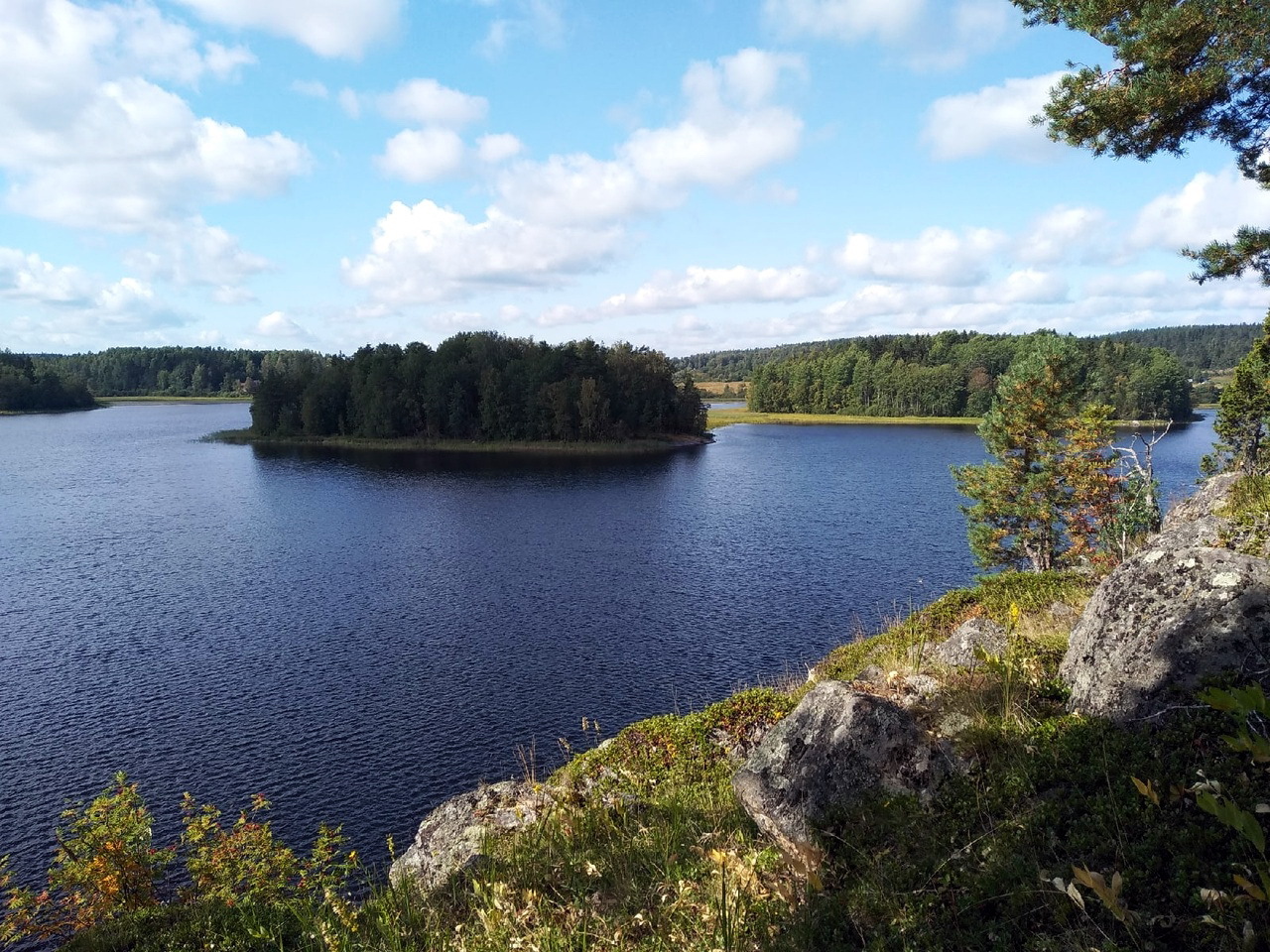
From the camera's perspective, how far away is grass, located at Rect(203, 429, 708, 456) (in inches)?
4190

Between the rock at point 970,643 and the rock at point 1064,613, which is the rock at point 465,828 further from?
the rock at point 1064,613

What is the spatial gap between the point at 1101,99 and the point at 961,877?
469 inches

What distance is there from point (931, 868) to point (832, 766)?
1.52 meters

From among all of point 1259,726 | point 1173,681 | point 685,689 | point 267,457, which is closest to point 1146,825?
point 1259,726

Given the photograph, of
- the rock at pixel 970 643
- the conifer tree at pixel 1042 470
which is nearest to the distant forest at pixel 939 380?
the conifer tree at pixel 1042 470

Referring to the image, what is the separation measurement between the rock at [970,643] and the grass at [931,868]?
2144 millimetres

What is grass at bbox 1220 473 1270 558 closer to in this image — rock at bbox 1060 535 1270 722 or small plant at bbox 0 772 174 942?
rock at bbox 1060 535 1270 722

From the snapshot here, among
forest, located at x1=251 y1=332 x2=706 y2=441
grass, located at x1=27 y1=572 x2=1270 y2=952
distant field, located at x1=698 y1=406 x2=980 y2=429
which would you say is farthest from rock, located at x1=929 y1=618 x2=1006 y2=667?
distant field, located at x1=698 y1=406 x2=980 y2=429

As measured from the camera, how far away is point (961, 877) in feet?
17.2

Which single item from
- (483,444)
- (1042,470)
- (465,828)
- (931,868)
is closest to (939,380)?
(483,444)

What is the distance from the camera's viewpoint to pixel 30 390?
187875 millimetres

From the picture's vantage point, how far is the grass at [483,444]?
349ft

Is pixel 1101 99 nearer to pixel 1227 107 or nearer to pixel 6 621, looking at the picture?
pixel 1227 107

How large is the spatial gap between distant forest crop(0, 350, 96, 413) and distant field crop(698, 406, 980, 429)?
16672cm
